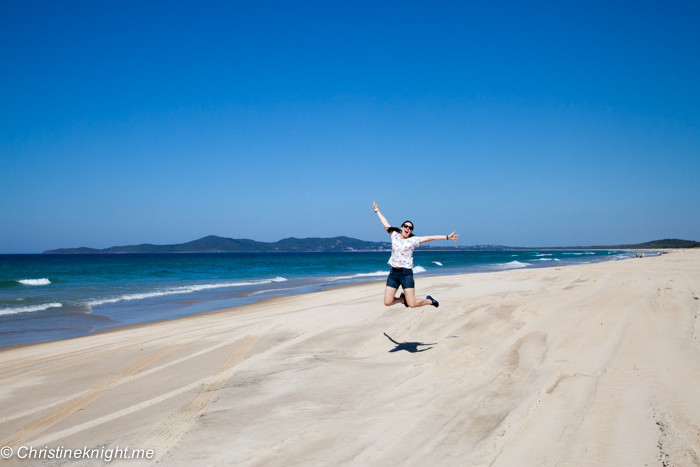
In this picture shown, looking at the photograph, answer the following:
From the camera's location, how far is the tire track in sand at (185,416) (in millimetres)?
3816

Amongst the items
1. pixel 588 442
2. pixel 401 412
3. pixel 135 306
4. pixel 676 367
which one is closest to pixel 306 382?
pixel 401 412

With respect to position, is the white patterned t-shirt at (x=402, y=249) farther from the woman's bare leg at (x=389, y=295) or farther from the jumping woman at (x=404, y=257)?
the woman's bare leg at (x=389, y=295)

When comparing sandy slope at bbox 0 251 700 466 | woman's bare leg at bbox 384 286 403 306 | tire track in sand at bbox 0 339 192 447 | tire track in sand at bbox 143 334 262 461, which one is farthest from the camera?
woman's bare leg at bbox 384 286 403 306

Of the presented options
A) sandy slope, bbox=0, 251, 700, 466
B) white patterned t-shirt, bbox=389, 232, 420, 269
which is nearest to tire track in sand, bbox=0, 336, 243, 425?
sandy slope, bbox=0, 251, 700, 466

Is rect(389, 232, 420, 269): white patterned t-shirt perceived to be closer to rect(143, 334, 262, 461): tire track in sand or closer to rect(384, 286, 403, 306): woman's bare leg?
rect(384, 286, 403, 306): woman's bare leg

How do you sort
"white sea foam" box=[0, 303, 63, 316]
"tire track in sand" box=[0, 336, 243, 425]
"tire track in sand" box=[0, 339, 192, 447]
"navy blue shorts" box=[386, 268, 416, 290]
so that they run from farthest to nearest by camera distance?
"white sea foam" box=[0, 303, 63, 316]
"navy blue shorts" box=[386, 268, 416, 290]
"tire track in sand" box=[0, 336, 243, 425]
"tire track in sand" box=[0, 339, 192, 447]

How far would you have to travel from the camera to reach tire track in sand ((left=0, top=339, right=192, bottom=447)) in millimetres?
4208

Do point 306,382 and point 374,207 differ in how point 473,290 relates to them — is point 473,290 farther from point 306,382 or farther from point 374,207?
point 306,382

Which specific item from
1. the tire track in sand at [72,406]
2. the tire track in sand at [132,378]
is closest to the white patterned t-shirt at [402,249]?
the tire track in sand at [132,378]

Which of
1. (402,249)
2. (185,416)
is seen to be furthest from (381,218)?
(185,416)

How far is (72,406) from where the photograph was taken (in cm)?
504

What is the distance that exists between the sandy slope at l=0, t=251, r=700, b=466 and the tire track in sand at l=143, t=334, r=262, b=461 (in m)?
0.02

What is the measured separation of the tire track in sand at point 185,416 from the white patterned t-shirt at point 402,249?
120 inches

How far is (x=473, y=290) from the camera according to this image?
1475 cm
